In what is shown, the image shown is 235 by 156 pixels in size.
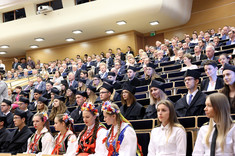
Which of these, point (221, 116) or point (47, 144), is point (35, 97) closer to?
point (47, 144)

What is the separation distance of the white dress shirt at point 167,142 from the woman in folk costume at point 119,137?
24 cm

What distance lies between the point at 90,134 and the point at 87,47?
45.7 feet

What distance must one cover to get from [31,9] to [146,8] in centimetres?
632

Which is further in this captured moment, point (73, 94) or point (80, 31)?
point (80, 31)

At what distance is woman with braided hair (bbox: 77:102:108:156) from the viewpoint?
3.65 meters

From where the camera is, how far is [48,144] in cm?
417

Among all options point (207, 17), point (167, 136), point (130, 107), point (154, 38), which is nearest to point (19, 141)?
point (130, 107)

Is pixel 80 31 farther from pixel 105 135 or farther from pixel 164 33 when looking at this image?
pixel 105 135

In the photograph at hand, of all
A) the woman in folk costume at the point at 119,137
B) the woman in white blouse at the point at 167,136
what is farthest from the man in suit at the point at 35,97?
the woman in white blouse at the point at 167,136

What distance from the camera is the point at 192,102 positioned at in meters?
3.98

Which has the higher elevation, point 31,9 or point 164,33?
point 31,9

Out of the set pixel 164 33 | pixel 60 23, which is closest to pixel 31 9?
pixel 60 23

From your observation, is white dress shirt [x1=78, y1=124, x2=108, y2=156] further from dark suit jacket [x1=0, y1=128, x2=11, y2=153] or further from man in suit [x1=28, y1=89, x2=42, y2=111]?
man in suit [x1=28, y1=89, x2=42, y2=111]

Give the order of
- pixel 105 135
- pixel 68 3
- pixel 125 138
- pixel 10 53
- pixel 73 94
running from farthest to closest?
pixel 10 53 < pixel 68 3 < pixel 73 94 < pixel 105 135 < pixel 125 138
